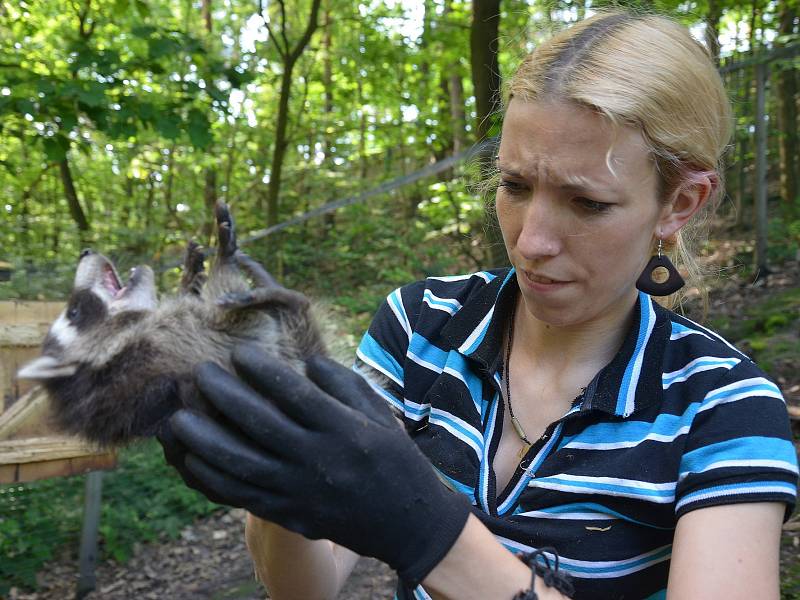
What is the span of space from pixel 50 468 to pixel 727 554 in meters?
3.56

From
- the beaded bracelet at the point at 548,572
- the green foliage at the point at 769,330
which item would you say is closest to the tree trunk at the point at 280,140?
the green foliage at the point at 769,330

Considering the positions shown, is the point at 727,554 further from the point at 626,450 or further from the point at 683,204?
the point at 683,204

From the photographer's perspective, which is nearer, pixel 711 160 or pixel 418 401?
pixel 711 160

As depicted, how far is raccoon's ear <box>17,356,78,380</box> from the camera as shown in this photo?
84.0 inches

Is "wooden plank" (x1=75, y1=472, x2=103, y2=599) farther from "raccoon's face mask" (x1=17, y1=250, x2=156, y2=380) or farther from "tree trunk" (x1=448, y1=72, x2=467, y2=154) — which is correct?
"tree trunk" (x1=448, y1=72, x2=467, y2=154)

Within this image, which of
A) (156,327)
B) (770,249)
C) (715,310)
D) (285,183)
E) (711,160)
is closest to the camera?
(711,160)

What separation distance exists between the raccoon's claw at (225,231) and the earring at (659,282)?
119 centimetres

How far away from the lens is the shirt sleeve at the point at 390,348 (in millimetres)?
1991

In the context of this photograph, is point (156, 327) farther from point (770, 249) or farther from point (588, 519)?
point (770, 249)

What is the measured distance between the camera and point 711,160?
5.95 ft

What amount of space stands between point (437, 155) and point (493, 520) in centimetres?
1072

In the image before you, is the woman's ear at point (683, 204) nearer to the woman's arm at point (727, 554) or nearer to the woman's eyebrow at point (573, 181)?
the woman's eyebrow at point (573, 181)

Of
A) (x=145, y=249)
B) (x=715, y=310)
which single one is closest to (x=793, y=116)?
(x=715, y=310)

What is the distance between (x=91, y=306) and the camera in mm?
2326
